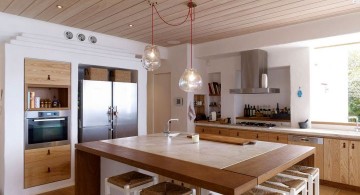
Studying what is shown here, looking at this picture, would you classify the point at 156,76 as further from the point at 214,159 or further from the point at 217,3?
the point at 214,159

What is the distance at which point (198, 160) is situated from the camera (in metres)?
2.03

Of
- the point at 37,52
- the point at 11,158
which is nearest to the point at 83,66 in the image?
the point at 37,52

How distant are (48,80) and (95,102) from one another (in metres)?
0.79

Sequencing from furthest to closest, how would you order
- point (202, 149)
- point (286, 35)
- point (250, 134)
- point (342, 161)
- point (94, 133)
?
1. point (250, 134)
2. point (286, 35)
3. point (94, 133)
4. point (342, 161)
5. point (202, 149)

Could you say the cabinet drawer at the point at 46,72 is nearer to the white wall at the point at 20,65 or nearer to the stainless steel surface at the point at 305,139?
the white wall at the point at 20,65

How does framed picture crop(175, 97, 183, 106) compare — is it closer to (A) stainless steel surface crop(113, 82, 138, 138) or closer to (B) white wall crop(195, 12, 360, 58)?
(B) white wall crop(195, 12, 360, 58)

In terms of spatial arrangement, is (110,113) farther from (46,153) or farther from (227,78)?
(227,78)

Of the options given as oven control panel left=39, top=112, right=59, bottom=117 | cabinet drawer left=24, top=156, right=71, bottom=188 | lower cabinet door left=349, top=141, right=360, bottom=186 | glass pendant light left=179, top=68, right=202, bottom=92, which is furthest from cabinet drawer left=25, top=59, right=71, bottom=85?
lower cabinet door left=349, top=141, right=360, bottom=186

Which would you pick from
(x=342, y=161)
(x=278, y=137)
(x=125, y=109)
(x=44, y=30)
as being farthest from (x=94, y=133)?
(x=342, y=161)

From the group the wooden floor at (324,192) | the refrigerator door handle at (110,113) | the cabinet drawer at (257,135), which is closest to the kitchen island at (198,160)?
the wooden floor at (324,192)

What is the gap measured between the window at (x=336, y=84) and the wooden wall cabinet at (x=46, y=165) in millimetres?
4383

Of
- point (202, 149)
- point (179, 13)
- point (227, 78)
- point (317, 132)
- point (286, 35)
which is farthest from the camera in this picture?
point (227, 78)

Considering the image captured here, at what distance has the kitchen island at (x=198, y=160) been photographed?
1622mm

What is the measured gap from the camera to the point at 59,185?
371 cm
